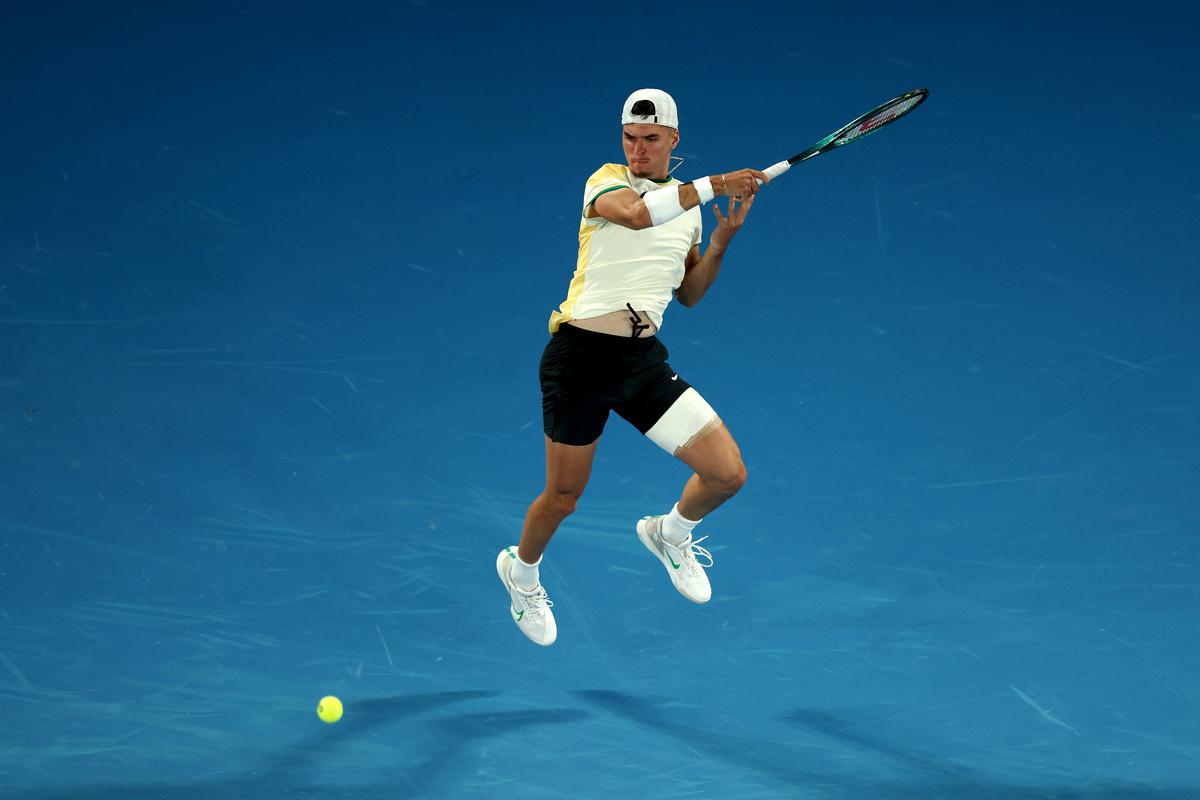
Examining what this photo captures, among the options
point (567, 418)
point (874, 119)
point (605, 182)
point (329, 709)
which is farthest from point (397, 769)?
point (874, 119)

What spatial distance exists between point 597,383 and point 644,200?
0.69m

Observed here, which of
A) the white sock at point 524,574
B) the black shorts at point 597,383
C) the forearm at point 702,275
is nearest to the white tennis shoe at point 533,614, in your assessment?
the white sock at point 524,574

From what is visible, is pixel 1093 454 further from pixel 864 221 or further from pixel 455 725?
pixel 455 725

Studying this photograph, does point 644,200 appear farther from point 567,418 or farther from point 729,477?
point 729,477

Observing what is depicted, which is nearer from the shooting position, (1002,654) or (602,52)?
(1002,654)


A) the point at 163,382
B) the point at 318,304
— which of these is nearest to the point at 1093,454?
the point at 318,304

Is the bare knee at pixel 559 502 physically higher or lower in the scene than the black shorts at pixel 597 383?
lower

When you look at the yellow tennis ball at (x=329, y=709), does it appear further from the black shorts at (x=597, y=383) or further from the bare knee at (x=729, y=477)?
the bare knee at (x=729, y=477)

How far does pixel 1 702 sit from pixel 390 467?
6.87ft

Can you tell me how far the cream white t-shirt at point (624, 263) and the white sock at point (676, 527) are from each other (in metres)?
0.83

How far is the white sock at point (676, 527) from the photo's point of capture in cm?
525

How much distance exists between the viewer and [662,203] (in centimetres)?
441

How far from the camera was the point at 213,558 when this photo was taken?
6.63m

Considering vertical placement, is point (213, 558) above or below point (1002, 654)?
above
